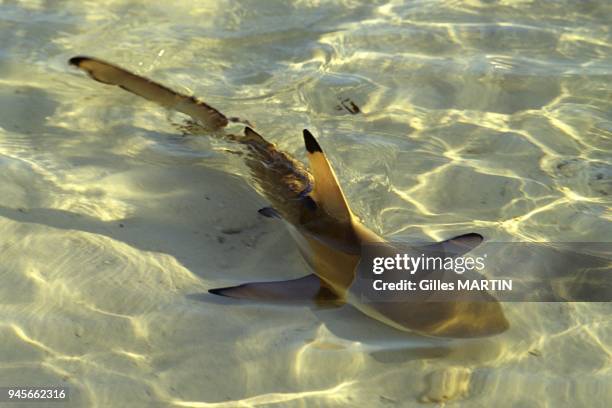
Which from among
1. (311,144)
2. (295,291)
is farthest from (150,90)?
(295,291)

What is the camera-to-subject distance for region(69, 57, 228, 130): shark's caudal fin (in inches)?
153

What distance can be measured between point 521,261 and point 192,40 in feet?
10.1

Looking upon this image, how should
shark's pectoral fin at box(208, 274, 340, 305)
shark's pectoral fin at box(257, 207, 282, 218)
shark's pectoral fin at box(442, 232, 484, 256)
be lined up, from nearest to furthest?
shark's pectoral fin at box(208, 274, 340, 305)
shark's pectoral fin at box(442, 232, 484, 256)
shark's pectoral fin at box(257, 207, 282, 218)

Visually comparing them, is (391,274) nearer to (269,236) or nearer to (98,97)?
(269,236)

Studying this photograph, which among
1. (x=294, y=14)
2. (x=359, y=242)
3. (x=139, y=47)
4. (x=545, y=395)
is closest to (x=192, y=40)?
(x=139, y=47)

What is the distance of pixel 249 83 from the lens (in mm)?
5266

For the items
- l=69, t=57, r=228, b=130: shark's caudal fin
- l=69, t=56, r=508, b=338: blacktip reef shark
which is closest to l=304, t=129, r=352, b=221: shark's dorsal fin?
l=69, t=56, r=508, b=338: blacktip reef shark

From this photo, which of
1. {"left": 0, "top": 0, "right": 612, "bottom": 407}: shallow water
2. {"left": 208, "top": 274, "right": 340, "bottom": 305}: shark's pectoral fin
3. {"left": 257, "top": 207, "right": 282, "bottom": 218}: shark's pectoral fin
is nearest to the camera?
{"left": 0, "top": 0, "right": 612, "bottom": 407}: shallow water

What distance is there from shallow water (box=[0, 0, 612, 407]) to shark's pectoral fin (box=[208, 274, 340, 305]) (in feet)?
0.17

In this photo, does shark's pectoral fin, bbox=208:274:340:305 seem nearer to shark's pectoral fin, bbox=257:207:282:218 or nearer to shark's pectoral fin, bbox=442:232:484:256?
shark's pectoral fin, bbox=257:207:282:218

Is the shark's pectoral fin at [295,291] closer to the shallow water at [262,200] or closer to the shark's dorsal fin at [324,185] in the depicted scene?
the shallow water at [262,200]

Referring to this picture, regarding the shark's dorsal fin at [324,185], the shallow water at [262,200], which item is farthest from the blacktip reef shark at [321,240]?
the shallow water at [262,200]

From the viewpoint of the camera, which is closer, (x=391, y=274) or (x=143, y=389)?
(x=143, y=389)

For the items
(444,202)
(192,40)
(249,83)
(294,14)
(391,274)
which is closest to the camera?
(391,274)
